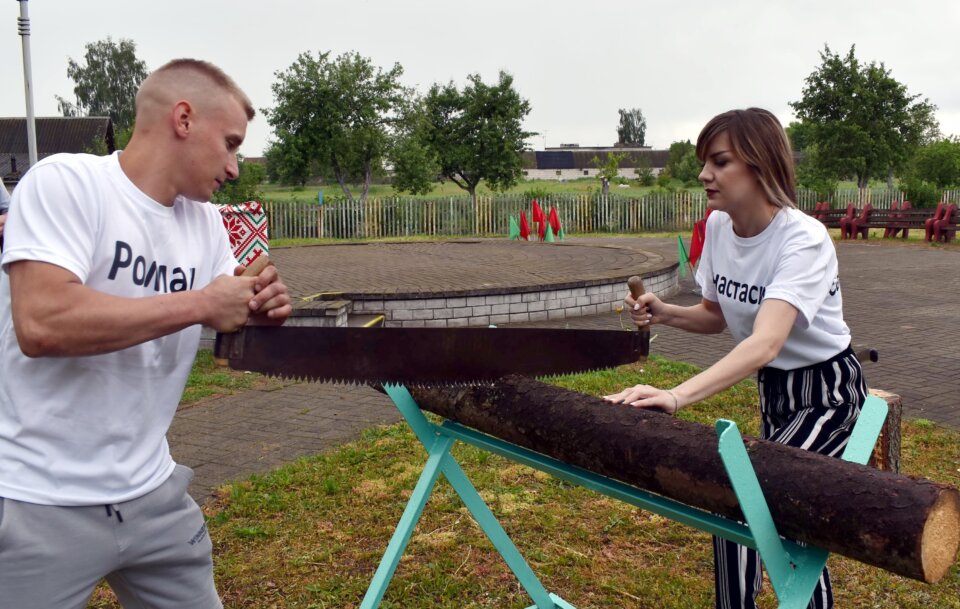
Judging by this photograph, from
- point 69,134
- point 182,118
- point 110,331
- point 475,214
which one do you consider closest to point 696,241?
point 182,118

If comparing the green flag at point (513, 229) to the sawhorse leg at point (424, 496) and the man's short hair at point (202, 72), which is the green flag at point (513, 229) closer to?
the sawhorse leg at point (424, 496)

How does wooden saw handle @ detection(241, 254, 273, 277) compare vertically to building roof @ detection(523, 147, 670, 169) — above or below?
below

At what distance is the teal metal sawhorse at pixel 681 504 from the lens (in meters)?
2.06

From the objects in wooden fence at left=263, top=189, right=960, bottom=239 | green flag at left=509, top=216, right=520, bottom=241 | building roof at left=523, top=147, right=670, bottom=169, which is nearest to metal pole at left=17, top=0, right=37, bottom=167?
wooden fence at left=263, top=189, right=960, bottom=239

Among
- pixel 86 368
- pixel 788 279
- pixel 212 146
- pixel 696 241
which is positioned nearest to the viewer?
pixel 86 368

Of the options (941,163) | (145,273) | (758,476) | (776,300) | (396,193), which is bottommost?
(758,476)

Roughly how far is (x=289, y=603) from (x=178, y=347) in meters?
2.06

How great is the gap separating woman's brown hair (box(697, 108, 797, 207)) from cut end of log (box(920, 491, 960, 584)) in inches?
46.6

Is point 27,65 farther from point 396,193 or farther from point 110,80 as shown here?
point 110,80

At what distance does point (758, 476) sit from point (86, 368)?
1710 mm

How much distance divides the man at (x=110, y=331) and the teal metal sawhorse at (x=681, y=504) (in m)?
0.82

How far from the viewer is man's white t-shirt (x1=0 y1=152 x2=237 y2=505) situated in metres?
1.91

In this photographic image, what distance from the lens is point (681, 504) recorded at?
8.58 ft

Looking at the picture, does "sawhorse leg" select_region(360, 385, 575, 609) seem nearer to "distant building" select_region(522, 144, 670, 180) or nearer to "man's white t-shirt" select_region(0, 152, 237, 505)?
"man's white t-shirt" select_region(0, 152, 237, 505)
